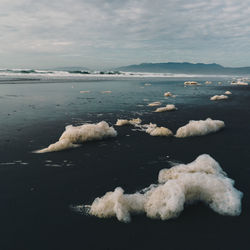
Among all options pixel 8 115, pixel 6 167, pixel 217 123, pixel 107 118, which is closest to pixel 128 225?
pixel 6 167

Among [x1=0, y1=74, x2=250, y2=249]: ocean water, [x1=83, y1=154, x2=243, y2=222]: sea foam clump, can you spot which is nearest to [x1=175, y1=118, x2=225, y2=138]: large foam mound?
[x1=0, y1=74, x2=250, y2=249]: ocean water

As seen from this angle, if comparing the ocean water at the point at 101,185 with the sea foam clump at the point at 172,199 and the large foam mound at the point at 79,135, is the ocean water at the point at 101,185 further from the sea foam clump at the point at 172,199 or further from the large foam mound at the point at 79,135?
the large foam mound at the point at 79,135

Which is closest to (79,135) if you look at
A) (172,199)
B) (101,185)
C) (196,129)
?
(101,185)

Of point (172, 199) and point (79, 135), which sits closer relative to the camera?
point (172, 199)

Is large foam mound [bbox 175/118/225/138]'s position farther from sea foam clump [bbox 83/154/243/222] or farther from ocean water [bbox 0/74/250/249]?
sea foam clump [bbox 83/154/243/222]

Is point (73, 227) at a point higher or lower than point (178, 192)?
lower

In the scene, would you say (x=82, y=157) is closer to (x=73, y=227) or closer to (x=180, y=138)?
(x=73, y=227)

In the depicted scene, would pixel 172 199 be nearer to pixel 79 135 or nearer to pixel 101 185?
pixel 101 185

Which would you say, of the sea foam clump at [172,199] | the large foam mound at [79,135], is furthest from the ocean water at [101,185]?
the large foam mound at [79,135]
